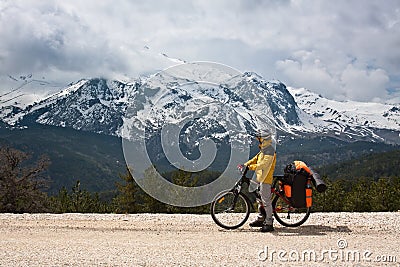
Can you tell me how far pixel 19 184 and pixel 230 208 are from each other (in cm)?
3081

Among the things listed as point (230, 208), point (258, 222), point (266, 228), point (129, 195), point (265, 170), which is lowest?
point (129, 195)

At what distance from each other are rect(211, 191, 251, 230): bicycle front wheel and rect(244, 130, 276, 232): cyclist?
20.8 inches

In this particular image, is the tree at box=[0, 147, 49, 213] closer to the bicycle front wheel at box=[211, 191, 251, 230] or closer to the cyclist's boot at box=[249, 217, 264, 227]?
the bicycle front wheel at box=[211, 191, 251, 230]

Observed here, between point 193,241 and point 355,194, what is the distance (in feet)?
150

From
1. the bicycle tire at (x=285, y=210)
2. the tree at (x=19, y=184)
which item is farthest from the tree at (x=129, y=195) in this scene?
the bicycle tire at (x=285, y=210)

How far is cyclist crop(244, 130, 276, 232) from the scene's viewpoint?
11156 millimetres

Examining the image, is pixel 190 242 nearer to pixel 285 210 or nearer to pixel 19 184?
pixel 285 210

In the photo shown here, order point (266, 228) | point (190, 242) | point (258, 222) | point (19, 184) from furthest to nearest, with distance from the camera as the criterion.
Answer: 1. point (19, 184)
2. point (258, 222)
3. point (266, 228)
4. point (190, 242)

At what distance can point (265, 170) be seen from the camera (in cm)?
1116

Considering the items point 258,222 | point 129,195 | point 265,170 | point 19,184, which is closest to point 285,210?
point 258,222

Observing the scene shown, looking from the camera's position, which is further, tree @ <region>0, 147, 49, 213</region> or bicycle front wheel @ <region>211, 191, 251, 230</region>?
tree @ <region>0, 147, 49, 213</region>

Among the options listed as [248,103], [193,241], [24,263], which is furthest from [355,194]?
[24,263]

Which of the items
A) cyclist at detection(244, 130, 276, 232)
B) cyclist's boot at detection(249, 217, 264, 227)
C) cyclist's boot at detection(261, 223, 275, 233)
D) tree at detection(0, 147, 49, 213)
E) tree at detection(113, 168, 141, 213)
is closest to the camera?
cyclist's boot at detection(261, 223, 275, 233)

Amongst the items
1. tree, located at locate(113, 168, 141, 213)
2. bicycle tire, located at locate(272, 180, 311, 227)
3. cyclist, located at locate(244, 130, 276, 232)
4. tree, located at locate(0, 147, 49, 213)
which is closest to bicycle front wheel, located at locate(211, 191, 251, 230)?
cyclist, located at locate(244, 130, 276, 232)
